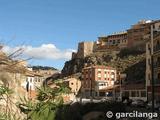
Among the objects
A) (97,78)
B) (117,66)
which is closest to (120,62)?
(117,66)

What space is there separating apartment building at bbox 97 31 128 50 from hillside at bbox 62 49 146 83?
3398 mm

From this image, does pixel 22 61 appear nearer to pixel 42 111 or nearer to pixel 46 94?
pixel 46 94

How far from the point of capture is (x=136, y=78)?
114500mm

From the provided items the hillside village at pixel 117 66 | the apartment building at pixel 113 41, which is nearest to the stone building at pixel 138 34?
the hillside village at pixel 117 66

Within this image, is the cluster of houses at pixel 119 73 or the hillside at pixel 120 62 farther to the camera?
the hillside at pixel 120 62

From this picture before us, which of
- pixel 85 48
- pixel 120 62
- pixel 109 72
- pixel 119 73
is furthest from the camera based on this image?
pixel 85 48

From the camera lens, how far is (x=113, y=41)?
519ft

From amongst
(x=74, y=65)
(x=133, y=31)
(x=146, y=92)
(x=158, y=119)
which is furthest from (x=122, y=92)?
(x=74, y=65)

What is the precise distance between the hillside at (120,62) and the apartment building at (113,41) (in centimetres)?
340

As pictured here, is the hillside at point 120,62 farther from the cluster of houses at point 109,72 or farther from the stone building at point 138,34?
the cluster of houses at point 109,72

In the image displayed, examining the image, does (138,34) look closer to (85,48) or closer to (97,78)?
(97,78)

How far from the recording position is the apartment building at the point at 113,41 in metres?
152

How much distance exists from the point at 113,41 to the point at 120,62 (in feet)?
55.7

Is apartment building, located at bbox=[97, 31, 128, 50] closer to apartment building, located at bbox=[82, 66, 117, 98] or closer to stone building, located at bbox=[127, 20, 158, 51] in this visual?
stone building, located at bbox=[127, 20, 158, 51]
